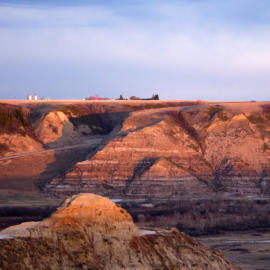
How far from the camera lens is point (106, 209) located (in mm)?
32281

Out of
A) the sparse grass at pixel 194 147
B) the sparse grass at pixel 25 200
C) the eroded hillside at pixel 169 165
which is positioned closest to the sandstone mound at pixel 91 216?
the eroded hillside at pixel 169 165

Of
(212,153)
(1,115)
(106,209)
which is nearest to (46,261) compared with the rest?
(106,209)

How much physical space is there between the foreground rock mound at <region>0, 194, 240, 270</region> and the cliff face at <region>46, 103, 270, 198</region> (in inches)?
1501

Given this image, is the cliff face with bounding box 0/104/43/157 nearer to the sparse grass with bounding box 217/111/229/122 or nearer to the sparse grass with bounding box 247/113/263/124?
the sparse grass with bounding box 217/111/229/122

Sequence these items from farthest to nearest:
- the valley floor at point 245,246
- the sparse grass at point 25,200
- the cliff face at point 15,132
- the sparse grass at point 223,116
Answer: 1. the cliff face at point 15,132
2. the sparse grass at point 223,116
3. the sparse grass at point 25,200
4. the valley floor at point 245,246

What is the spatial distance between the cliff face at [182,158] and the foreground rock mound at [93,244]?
3813cm

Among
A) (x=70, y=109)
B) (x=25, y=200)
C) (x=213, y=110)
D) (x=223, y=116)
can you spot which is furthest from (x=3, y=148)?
(x=223, y=116)

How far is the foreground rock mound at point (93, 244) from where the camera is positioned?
94.9ft

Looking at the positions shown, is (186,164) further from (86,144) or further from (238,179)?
(86,144)

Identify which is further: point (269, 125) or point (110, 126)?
point (110, 126)

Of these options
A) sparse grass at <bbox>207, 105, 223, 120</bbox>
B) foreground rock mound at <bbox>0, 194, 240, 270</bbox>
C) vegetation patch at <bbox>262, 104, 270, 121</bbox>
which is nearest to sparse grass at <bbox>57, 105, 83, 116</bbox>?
sparse grass at <bbox>207, 105, 223, 120</bbox>

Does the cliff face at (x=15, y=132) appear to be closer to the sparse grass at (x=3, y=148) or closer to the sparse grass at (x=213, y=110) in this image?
the sparse grass at (x=3, y=148)

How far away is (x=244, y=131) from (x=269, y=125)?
166 inches

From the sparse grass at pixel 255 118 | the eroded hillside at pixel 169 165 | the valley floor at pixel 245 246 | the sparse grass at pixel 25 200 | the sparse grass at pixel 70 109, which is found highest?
the sparse grass at pixel 70 109
